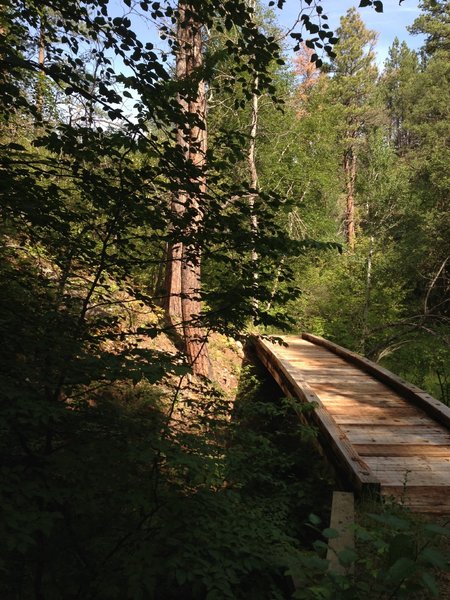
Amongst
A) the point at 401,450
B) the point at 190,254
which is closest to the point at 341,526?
the point at 401,450

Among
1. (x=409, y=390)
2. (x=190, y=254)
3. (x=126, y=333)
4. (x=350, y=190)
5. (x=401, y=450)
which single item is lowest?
(x=401, y=450)

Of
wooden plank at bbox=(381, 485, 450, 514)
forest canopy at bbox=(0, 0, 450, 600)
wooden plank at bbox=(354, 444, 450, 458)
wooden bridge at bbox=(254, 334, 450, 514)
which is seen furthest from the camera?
wooden plank at bbox=(354, 444, 450, 458)

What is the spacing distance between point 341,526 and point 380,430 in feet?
7.02

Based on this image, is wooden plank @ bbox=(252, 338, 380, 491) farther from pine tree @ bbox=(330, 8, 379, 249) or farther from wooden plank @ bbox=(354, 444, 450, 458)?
pine tree @ bbox=(330, 8, 379, 249)

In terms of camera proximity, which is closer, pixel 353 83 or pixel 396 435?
pixel 396 435

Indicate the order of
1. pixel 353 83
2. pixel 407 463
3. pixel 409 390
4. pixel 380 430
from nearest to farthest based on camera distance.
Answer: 1. pixel 407 463
2. pixel 380 430
3. pixel 409 390
4. pixel 353 83

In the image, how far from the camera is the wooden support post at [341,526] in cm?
247

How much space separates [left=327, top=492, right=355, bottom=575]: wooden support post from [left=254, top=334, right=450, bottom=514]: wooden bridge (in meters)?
0.21

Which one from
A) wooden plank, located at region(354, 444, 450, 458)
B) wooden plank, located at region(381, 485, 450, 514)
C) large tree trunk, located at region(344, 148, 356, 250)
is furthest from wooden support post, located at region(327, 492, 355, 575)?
large tree trunk, located at region(344, 148, 356, 250)

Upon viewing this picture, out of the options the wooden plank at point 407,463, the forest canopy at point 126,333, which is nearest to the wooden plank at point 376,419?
the wooden plank at point 407,463

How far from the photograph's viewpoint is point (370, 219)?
15.2 m

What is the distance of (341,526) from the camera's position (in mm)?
2963

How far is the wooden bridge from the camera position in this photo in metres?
3.51

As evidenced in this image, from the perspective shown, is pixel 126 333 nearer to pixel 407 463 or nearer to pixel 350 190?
pixel 407 463
